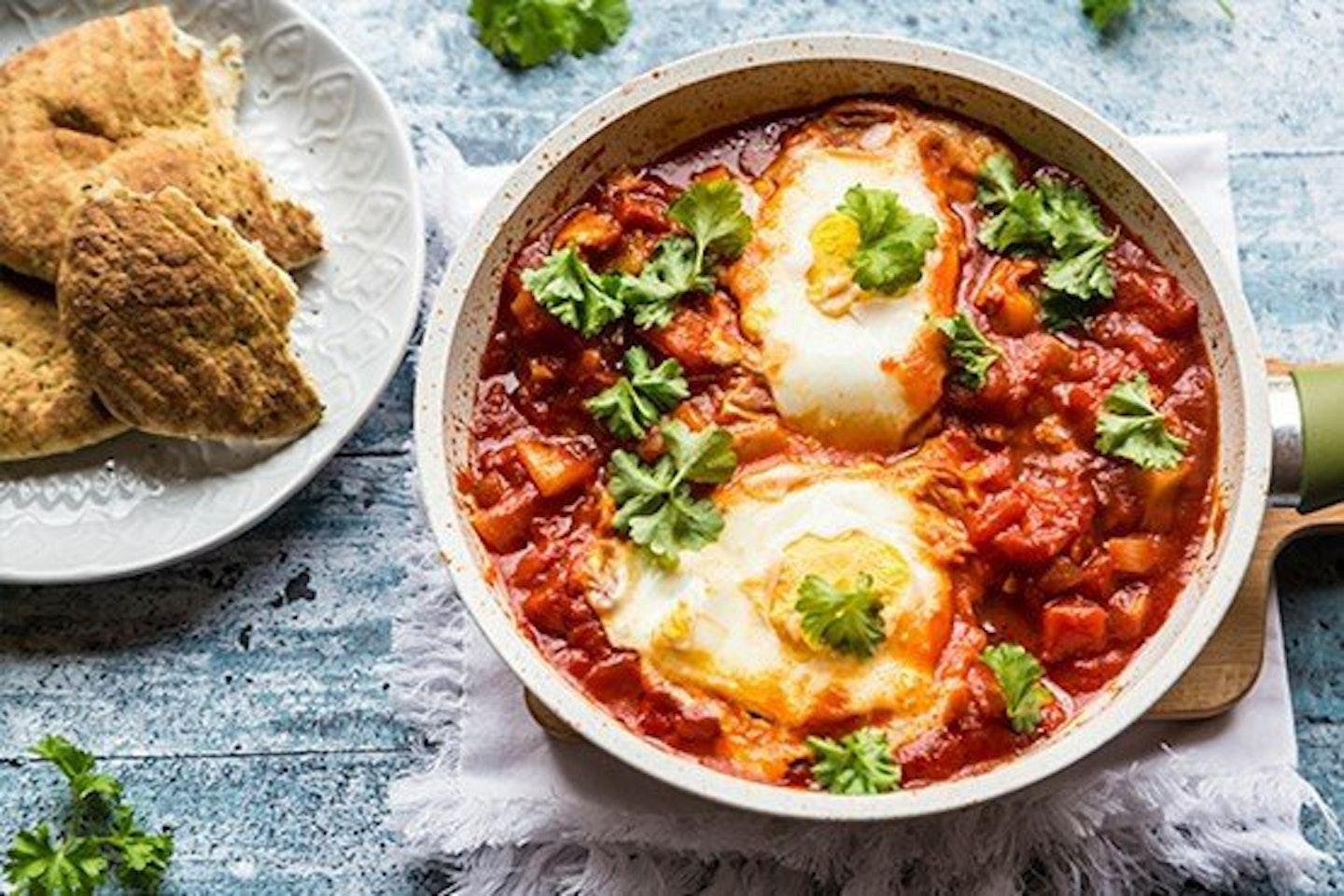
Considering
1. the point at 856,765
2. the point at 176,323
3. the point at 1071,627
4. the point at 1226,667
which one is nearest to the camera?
the point at 856,765

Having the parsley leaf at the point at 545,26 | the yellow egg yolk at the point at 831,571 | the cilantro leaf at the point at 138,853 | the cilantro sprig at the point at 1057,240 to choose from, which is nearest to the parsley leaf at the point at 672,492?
the yellow egg yolk at the point at 831,571

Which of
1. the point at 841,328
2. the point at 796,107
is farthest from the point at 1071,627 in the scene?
the point at 796,107

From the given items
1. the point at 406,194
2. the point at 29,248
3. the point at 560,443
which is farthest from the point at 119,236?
the point at 560,443

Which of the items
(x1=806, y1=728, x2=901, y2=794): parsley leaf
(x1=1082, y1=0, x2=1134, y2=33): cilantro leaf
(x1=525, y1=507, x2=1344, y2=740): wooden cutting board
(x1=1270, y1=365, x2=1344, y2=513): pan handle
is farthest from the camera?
(x1=1082, y1=0, x2=1134, y2=33): cilantro leaf

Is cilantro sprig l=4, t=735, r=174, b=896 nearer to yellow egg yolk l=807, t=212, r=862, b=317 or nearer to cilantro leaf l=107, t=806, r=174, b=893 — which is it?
Answer: cilantro leaf l=107, t=806, r=174, b=893

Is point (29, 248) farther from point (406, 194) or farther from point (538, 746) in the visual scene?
point (538, 746)

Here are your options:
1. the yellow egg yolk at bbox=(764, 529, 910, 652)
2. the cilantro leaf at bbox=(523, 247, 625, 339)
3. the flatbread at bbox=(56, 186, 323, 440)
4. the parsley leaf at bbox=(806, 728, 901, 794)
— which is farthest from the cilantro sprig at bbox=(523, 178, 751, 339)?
the parsley leaf at bbox=(806, 728, 901, 794)

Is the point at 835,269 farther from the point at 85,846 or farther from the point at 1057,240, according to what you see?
the point at 85,846
